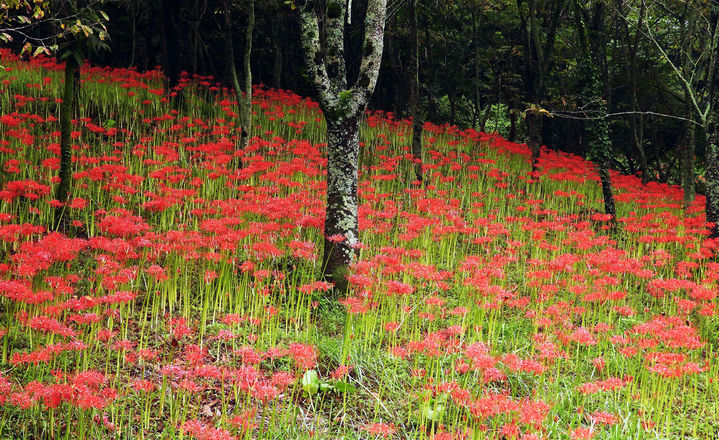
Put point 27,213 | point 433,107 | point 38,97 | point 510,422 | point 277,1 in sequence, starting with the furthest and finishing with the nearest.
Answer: point 433,107
point 277,1
point 38,97
point 27,213
point 510,422

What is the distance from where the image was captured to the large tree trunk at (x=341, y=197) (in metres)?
6.93

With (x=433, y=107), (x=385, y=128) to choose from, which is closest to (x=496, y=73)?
(x=433, y=107)

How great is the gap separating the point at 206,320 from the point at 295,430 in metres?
2.16

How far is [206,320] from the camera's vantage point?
629 cm

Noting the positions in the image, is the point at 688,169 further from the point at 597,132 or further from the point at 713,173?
the point at 597,132

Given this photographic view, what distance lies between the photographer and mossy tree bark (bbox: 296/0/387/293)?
679 centimetres

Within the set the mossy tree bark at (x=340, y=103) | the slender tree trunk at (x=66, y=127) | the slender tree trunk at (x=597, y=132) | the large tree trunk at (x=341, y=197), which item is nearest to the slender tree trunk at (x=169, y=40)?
the slender tree trunk at (x=66, y=127)

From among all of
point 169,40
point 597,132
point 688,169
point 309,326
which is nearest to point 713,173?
point 688,169

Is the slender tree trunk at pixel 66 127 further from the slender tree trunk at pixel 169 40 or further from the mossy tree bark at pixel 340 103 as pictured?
the slender tree trunk at pixel 169 40

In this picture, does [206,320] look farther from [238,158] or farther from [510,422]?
[238,158]

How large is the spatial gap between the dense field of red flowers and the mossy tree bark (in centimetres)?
39

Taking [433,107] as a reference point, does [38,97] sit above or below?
below

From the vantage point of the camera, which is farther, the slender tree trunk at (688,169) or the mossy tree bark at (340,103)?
the slender tree trunk at (688,169)

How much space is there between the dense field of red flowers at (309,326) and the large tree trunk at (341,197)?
342 mm
